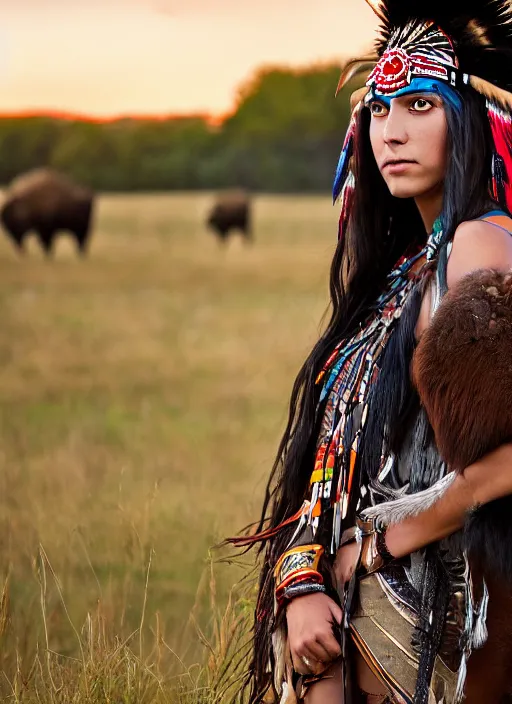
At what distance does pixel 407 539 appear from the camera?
Answer: 5.84 ft

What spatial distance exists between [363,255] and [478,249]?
0.39 meters

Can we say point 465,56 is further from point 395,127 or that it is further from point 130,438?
point 130,438

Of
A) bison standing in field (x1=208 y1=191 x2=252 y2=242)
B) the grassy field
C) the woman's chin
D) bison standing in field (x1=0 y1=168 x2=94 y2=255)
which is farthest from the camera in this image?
bison standing in field (x1=208 y1=191 x2=252 y2=242)

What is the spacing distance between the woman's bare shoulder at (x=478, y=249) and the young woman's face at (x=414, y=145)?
0.15 meters

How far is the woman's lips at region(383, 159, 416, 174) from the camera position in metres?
1.98

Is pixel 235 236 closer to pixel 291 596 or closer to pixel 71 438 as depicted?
pixel 71 438

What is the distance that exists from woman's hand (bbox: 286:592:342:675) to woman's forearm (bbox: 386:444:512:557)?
18cm

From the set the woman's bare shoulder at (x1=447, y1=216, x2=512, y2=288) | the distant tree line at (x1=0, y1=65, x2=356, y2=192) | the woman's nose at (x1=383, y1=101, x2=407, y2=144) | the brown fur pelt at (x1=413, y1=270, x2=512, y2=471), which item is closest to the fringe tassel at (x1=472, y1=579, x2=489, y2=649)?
the brown fur pelt at (x1=413, y1=270, x2=512, y2=471)

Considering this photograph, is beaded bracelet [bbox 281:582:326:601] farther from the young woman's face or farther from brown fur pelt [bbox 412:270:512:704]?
the young woman's face

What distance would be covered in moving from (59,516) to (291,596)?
10.6 feet

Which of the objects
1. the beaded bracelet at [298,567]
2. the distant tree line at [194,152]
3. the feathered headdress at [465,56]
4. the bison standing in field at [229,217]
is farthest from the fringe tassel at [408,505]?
the distant tree line at [194,152]

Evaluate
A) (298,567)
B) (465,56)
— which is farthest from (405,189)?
(298,567)

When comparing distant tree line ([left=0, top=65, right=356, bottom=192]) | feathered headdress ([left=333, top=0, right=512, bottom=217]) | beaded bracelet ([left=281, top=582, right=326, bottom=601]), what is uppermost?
feathered headdress ([left=333, top=0, right=512, bottom=217])

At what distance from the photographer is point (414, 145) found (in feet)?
6.47
